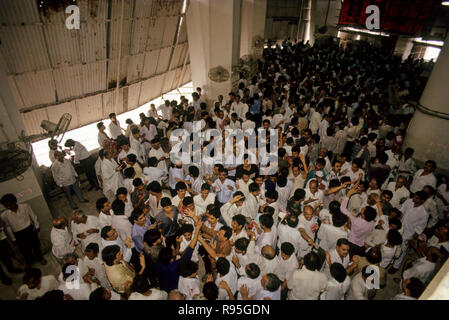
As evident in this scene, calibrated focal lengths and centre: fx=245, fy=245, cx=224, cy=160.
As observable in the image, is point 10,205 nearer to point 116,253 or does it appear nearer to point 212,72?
point 116,253

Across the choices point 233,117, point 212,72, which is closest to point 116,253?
point 233,117

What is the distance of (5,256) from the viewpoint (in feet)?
14.0

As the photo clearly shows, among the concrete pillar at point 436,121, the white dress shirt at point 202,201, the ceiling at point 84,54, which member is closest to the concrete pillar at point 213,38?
the ceiling at point 84,54

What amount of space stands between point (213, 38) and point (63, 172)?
24.6ft

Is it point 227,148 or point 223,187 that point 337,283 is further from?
point 227,148

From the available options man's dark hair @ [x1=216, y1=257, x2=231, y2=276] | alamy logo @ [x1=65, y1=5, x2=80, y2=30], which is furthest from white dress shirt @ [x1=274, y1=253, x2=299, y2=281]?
alamy logo @ [x1=65, y1=5, x2=80, y2=30]

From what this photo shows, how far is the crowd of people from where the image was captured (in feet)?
10.3

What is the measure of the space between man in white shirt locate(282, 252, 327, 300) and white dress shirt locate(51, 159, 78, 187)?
509 cm

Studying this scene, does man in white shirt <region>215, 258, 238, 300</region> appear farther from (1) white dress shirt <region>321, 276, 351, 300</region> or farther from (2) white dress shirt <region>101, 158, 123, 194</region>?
(2) white dress shirt <region>101, 158, 123, 194</region>

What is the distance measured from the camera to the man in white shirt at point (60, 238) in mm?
3770

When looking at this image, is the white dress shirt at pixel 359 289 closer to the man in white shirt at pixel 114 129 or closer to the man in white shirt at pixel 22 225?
the man in white shirt at pixel 22 225

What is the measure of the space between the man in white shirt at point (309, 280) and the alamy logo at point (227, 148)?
8.05 ft

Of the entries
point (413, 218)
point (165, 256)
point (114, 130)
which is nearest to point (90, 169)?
point (114, 130)

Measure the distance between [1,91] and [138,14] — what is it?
523cm
